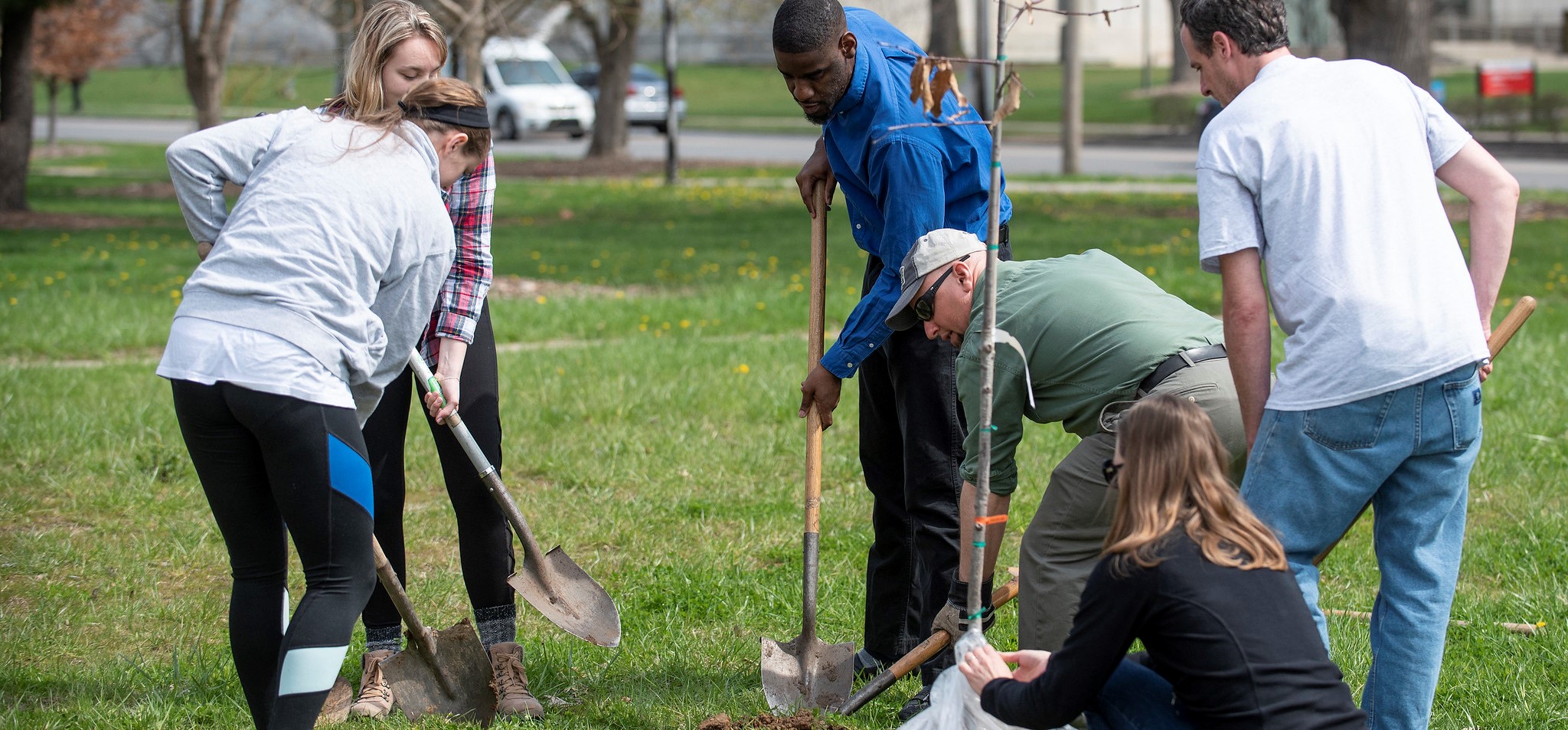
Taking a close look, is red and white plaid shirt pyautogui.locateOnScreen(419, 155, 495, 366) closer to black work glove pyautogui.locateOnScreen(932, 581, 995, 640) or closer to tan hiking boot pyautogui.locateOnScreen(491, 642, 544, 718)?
tan hiking boot pyautogui.locateOnScreen(491, 642, 544, 718)

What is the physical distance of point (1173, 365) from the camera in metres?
2.97

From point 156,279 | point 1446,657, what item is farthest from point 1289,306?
point 156,279

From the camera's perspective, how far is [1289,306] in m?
2.61

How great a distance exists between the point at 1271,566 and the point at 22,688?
10.6 ft

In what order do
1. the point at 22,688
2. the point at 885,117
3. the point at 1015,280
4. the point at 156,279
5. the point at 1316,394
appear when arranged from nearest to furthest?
the point at 1316,394
the point at 1015,280
the point at 885,117
the point at 22,688
the point at 156,279

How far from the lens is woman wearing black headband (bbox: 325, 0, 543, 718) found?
3.46m

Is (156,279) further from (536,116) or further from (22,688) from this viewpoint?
(536,116)

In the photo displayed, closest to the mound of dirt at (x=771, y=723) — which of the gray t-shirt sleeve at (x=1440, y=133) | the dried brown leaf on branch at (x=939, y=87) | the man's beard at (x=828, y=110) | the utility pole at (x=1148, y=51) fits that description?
the man's beard at (x=828, y=110)

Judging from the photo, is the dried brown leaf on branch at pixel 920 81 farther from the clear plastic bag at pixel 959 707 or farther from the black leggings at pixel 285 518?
the black leggings at pixel 285 518

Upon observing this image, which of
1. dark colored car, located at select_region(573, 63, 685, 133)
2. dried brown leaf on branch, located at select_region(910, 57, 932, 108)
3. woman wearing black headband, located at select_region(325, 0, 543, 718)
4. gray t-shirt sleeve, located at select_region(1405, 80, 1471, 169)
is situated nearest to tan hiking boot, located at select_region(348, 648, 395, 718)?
woman wearing black headband, located at select_region(325, 0, 543, 718)

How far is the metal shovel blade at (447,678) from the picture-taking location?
3510mm

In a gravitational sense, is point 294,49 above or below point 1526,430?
above

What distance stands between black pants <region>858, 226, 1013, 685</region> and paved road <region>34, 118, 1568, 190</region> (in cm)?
1652

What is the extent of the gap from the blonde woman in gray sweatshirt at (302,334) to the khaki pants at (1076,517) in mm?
1429
